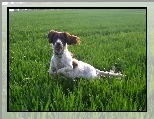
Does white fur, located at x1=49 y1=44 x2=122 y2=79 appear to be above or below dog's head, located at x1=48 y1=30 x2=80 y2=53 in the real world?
below

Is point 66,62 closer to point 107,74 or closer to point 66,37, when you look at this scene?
point 66,37

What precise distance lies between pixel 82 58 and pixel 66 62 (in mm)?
115

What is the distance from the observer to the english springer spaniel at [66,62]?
409cm

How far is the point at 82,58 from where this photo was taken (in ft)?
13.7

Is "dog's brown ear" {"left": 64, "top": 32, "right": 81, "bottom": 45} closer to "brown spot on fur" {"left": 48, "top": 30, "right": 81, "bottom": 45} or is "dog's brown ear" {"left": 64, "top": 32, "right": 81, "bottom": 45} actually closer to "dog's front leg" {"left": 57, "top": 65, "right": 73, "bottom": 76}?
"brown spot on fur" {"left": 48, "top": 30, "right": 81, "bottom": 45}

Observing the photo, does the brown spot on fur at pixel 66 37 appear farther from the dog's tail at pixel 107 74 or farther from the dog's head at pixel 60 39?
the dog's tail at pixel 107 74

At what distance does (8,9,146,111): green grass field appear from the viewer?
13.2 feet

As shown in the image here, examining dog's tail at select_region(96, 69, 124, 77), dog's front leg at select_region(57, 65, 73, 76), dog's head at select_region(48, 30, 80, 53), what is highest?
dog's head at select_region(48, 30, 80, 53)

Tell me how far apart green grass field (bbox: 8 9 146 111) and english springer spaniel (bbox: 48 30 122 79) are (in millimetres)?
36

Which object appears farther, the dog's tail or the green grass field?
the dog's tail

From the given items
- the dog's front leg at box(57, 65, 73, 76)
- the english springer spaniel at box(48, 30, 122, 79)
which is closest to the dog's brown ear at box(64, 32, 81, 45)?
the english springer spaniel at box(48, 30, 122, 79)

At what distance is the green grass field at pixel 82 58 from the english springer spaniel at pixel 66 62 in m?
0.04

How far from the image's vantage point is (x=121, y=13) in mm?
4094

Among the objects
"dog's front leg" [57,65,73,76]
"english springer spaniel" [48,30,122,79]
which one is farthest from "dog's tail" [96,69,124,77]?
"dog's front leg" [57,65,73,76]
